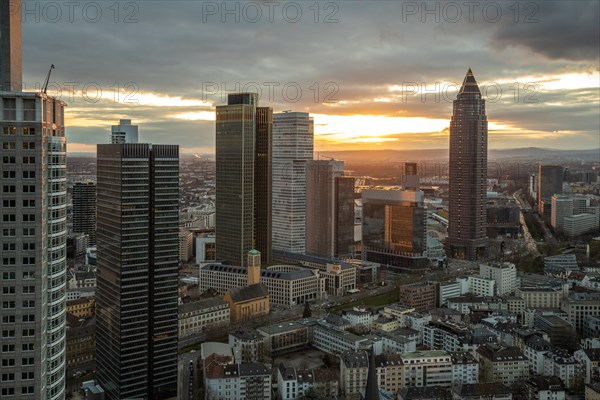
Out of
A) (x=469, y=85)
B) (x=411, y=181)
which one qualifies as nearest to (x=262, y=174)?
(x=411, y=181)

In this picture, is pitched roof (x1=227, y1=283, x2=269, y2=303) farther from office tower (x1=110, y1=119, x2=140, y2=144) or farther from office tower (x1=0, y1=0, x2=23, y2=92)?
office tower (x1=0, y1=0, x2=23, y2=92)

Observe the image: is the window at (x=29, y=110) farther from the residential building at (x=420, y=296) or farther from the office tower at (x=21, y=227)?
the residential building at (x=420, y=296)

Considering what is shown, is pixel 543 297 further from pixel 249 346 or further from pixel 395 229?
pixel 249 346

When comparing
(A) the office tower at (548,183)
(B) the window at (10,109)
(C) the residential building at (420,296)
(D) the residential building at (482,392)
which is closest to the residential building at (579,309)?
(C) the residential building at (420,296)

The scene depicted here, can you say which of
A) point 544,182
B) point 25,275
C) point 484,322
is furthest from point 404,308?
point 544,182

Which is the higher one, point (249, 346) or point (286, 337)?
point (249, 346)
